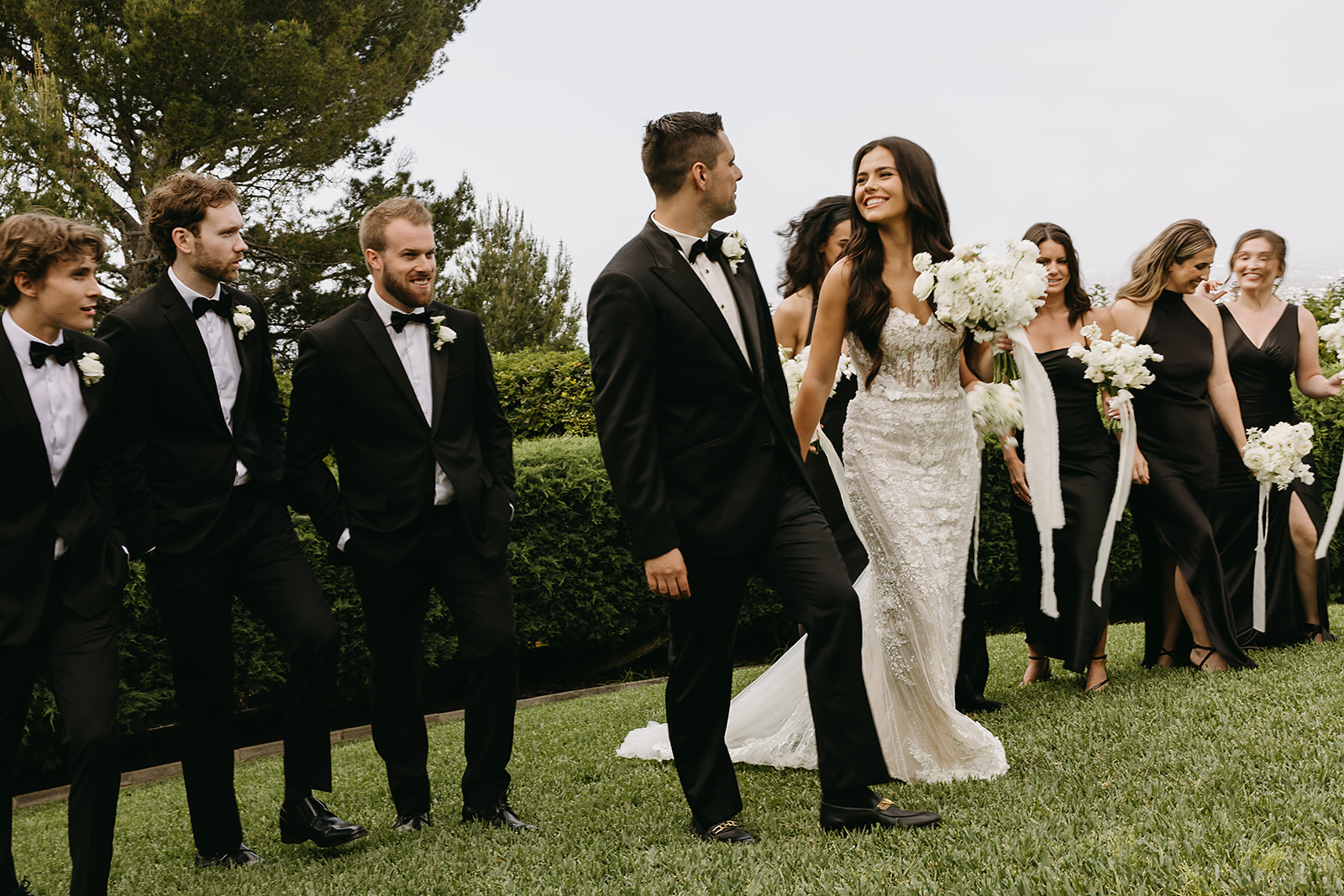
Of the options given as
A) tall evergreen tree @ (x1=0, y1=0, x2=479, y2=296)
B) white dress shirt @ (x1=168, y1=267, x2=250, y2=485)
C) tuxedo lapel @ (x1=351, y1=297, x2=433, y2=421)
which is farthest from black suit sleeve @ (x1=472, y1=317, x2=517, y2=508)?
tall evergreen tree @ (x1=0, y1=0, x2=479, y2=296)

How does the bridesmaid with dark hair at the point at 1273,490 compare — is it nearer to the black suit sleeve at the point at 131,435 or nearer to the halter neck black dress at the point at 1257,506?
the halter neck black dress at the point at 1257,506

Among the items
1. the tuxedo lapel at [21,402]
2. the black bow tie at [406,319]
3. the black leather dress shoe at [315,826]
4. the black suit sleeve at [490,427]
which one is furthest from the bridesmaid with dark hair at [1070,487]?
the tuxedo lapel at [21,402]

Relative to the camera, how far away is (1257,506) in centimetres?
767

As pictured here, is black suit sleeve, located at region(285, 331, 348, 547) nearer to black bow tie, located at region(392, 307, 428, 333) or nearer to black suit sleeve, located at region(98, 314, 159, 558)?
black bow tie, located at region(392, 307, 428, 333)

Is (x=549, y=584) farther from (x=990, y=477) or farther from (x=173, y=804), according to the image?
(x=990, y=477)

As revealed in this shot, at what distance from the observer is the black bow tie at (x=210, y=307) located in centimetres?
446

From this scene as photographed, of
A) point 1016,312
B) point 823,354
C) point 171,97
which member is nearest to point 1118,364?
point 1016,312

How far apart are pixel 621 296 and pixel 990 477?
729 centimetres

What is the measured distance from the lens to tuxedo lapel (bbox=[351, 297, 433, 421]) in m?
4.62

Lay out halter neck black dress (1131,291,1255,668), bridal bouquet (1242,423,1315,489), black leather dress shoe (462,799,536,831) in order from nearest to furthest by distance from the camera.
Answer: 1. black leather dress shoe (462,799,536,831)
2. halter neck black dress (1131,291,1255,668)
3. bridal bouquet (1242,423,1315,489)

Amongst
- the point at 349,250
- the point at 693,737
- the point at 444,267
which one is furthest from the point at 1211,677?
the point at 444,267

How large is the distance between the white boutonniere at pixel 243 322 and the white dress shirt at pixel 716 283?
70.6 inches

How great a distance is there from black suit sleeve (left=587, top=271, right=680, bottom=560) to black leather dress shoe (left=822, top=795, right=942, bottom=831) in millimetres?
1057

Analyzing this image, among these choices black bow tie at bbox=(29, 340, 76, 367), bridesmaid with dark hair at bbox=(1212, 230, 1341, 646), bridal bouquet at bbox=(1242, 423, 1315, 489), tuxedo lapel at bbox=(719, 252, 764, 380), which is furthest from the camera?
bridesmaid with dark hair at bbox=(1212, 230, 1341, 646)
